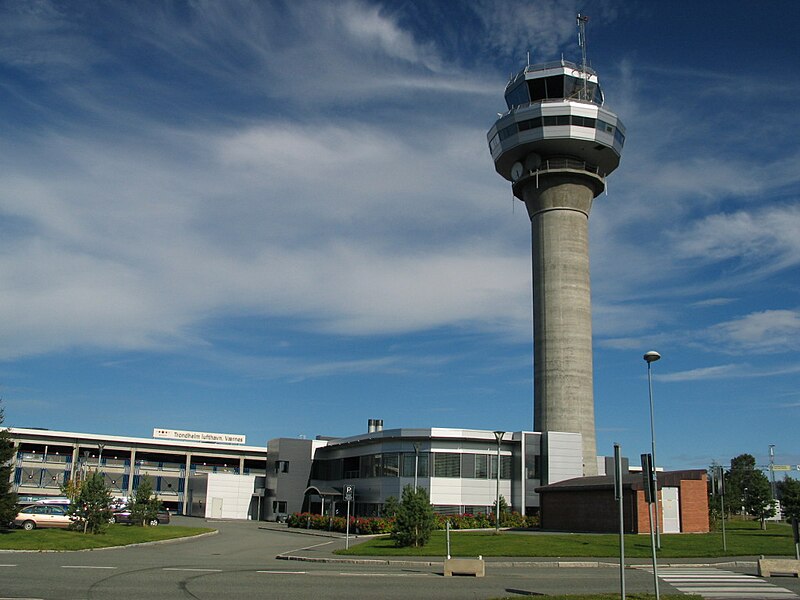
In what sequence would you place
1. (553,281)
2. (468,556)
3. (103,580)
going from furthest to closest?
1. (553,281)
2. (468,556)
3. (103,580)

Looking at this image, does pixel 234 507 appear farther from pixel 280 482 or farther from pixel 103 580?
pixel 103 580

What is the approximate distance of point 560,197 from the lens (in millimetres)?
67750

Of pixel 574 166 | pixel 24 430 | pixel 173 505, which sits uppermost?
pixel 574 166

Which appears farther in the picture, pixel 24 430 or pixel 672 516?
pixel 24 430

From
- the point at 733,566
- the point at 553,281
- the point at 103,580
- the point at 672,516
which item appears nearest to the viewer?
the point at 103,580

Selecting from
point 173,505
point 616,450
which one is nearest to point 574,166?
point 616,450

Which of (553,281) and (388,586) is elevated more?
(553,281)

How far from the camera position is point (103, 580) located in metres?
21.0

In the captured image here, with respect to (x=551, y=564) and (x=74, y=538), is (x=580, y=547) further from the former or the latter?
(x=74, y=538)

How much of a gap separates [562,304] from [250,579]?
46.5 metres

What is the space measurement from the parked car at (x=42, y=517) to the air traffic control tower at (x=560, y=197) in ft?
121

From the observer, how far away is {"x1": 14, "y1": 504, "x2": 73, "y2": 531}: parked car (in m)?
44.5

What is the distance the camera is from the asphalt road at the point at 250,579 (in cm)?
1878

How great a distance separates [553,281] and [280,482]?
3389 cm
